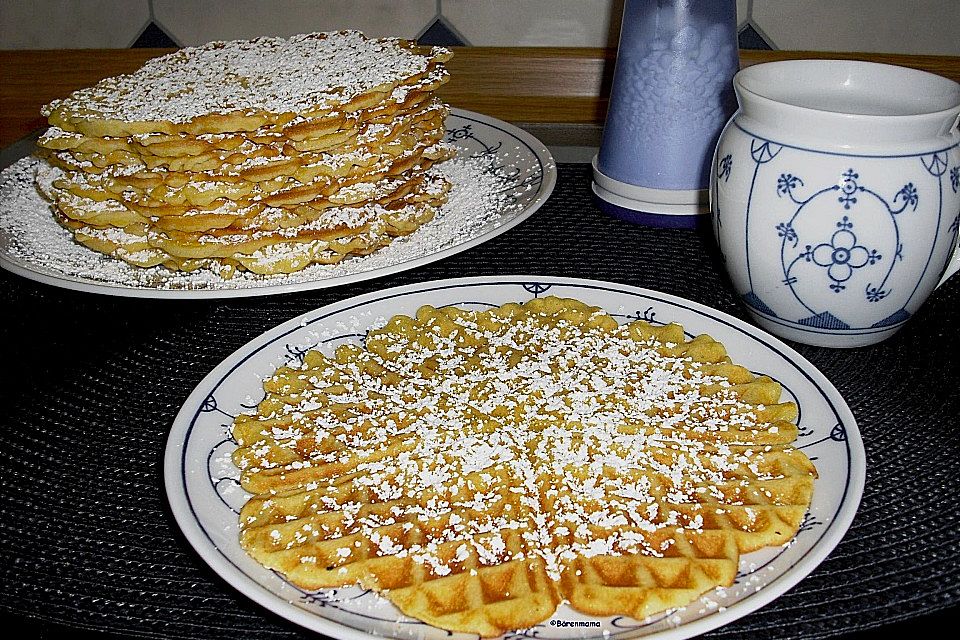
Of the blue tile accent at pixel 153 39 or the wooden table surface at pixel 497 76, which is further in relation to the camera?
the blue tile accent at pixel 153 39

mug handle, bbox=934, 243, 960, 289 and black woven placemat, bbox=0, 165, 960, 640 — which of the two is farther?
mug handle, bbox=934, 243, 960, 289

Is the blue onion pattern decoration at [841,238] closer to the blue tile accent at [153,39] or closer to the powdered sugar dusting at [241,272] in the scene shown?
the powdered sugar dusting at [241,272]

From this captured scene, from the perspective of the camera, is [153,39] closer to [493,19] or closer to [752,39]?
[493,19]

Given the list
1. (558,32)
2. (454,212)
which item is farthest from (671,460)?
(558,32)

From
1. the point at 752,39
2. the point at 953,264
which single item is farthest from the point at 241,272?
the point at 752,39

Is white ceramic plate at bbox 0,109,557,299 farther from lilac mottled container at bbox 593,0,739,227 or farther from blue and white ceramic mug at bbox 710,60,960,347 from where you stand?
blue and white ceramic mug at bbox 710,60,960,347

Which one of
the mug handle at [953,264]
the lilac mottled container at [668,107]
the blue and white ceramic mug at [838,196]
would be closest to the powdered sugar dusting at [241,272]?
the lilac mottled container at [668,107]

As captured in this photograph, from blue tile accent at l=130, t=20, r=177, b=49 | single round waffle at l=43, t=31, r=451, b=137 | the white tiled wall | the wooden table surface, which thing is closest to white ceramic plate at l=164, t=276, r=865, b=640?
single round waffle at l=43, t=31, r=451, b=137
